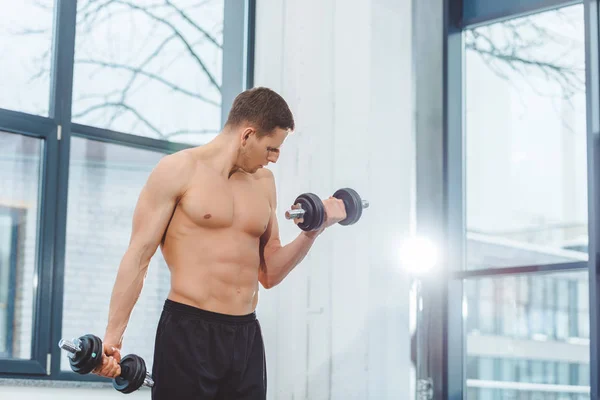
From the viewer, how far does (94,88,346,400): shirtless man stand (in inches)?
99.2

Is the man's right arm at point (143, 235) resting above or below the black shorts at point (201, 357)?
above

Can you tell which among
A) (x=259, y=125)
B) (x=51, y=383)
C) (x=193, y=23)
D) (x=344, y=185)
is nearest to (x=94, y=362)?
(x=259, y=125)

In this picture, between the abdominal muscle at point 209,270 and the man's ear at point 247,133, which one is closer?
the abdominal muscle at point 209,270

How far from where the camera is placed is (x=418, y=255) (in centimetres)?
360

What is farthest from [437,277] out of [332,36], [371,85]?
[332,36]

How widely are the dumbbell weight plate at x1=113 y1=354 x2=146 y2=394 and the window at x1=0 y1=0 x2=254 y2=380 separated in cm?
92

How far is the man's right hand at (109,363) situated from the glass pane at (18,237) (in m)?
0.91

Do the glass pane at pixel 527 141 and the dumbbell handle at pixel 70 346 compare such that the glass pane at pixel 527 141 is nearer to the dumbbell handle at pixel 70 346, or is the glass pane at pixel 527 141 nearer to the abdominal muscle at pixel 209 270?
the abdominal muscle at pixel 209 270

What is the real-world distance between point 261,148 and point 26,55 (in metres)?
1.24

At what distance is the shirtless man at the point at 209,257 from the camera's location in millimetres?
2520

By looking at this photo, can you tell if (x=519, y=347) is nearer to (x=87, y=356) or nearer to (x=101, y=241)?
(x=101, y=241)

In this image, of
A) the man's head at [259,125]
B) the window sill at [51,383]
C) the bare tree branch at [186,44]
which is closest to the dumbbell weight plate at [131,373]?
the man's head at [259,125]

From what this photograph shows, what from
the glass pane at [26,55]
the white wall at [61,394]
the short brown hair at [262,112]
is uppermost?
the glass pane at [26,55]

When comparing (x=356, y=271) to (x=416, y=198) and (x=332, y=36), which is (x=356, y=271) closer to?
(x=416, y=198)
